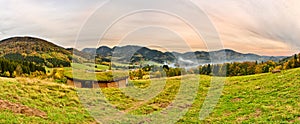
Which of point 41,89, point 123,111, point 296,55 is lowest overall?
point 123,111

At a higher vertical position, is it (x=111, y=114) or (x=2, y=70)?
(x=2, y=70)

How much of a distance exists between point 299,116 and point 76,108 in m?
14.3

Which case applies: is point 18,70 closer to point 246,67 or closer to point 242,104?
point 242,104

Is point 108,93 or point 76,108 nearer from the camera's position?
point 76,108

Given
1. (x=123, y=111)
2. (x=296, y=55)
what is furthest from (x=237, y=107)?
(x=296, y=55)

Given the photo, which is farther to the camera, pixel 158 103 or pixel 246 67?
pixel 246 67

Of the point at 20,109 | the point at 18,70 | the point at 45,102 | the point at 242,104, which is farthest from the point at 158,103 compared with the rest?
the point at 18,70

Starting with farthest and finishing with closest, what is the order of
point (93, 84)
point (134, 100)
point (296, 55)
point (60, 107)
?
1. point (296, 55)
2. point (93, 84)
3. point (134, 100)
4. point (60, 107)

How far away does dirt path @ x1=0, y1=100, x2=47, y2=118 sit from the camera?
15.9 m

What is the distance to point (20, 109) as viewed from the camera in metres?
16.3

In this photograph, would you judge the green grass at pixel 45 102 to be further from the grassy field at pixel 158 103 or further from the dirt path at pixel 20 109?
the dirt path at pixel 20 109

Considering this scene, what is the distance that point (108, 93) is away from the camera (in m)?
28.1

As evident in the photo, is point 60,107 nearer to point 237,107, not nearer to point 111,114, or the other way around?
point 111,114

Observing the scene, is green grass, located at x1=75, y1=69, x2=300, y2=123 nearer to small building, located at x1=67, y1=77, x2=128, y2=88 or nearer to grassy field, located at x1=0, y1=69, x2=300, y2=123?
grassy field, located at x1=0, y1=69, x2=300, y2=123
